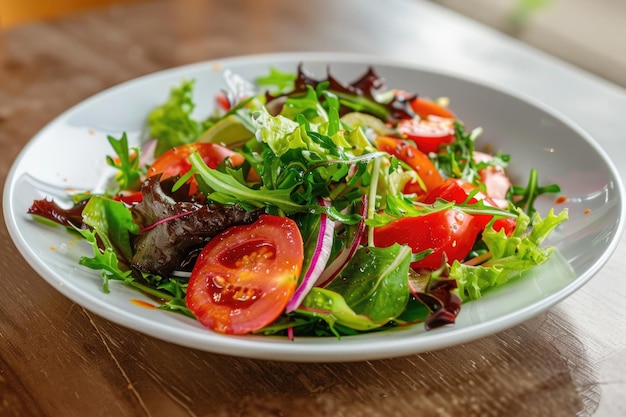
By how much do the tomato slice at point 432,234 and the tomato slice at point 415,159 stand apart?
0.75 ft

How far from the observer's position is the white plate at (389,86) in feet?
3.86

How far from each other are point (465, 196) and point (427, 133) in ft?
1.15

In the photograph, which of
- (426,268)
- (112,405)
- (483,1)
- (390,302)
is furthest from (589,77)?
(483,1)

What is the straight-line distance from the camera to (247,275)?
1.32 meters

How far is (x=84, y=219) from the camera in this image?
1.54 m

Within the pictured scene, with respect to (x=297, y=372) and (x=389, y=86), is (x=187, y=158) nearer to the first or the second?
(x=297, y=372)

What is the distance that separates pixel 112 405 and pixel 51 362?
0.17 meters

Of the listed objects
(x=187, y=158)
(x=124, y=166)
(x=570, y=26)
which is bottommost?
(x=124, y=166)

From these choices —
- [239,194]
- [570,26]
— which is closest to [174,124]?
[239,194]

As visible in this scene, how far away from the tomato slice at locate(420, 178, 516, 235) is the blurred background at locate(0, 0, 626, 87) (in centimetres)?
297

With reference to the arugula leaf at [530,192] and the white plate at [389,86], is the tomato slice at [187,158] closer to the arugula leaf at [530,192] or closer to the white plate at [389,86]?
the white plate at [389,86]

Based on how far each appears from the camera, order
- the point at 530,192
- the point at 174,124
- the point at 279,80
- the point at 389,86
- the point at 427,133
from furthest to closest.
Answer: the point at 389,86 < the point at 279,80 < the point at 174,124 < the point at 427,133 < the point at 530,192

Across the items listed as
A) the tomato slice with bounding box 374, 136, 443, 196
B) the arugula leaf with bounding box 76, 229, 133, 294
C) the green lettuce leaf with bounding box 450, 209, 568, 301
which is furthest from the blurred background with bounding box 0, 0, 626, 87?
the arugula leaf with bounding box 76, 229, 133, 294

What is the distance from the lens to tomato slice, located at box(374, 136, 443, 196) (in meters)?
1.74
